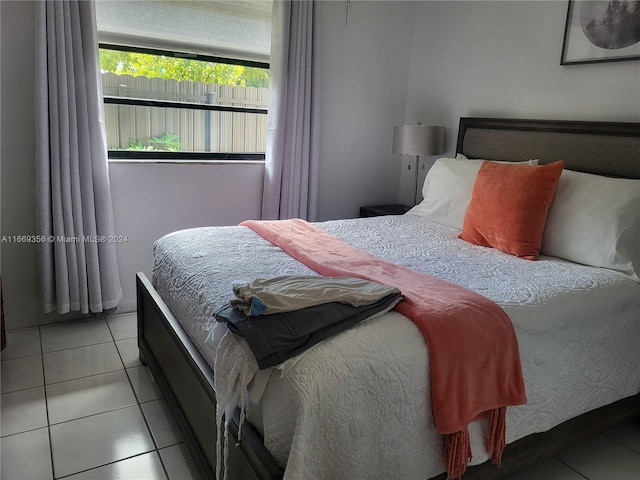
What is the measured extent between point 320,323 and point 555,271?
125cm

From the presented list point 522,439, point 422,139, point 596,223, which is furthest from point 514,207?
point 422,139

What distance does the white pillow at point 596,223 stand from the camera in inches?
86.2

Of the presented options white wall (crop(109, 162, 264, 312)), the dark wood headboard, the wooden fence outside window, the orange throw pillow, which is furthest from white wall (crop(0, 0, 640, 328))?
the orange throw pillow

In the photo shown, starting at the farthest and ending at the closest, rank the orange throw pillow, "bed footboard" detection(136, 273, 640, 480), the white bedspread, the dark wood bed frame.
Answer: the orange throw pillow, the dark wood bed frame, "bed footboard" detection(136, 273, 640, 480), the white bedspread

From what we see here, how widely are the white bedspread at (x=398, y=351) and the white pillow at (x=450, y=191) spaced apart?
0.71ft

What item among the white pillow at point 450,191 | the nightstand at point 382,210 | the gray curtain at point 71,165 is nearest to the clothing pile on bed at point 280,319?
the white pillow at point 450,191

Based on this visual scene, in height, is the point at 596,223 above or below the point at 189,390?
above

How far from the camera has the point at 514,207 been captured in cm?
241

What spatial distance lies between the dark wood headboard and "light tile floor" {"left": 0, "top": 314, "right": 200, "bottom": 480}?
7.91 feet

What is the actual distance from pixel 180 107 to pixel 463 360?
263 centimetres

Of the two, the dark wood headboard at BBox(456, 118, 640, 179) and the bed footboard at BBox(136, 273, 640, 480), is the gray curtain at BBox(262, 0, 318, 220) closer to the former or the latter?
the dark wood headboard at BBox(456, 118, 640, 179)

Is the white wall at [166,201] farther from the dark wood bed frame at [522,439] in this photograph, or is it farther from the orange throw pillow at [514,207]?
the orange throw pillow at [514,207]

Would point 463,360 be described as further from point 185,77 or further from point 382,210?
point 185,77

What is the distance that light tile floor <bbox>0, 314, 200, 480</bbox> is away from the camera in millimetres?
1929
